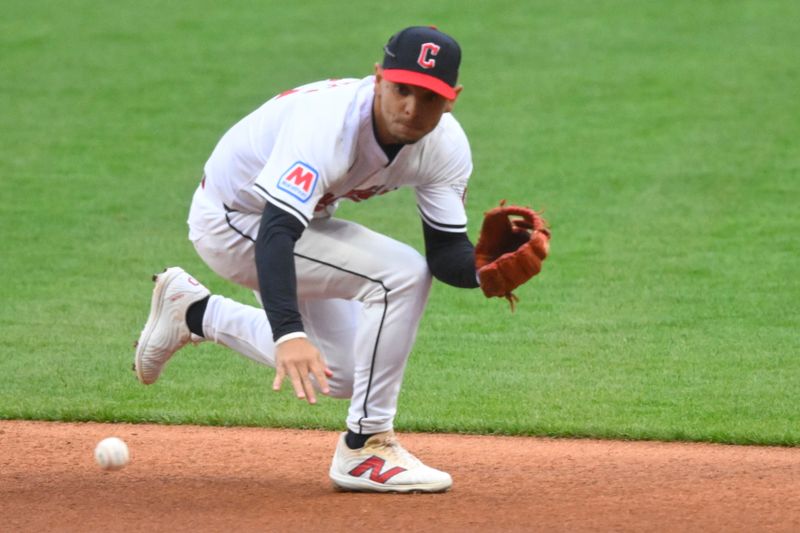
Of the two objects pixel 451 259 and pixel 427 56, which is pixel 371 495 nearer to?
pixel 451 259

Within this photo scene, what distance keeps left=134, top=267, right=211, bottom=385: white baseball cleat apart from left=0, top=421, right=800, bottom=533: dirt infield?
40 centimetres

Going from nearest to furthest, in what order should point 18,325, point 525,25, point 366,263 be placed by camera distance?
point 366,263, point 18,325, point 525,25

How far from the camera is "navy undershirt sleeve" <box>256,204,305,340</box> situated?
409 centimetres

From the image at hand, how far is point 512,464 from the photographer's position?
5203 millimetres

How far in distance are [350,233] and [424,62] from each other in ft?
2.39

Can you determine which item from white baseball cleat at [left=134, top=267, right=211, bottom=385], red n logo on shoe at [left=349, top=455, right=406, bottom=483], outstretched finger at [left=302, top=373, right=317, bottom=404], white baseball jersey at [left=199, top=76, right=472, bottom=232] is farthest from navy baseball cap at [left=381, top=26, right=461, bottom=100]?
white baseball cleat at [left=134, top=267, right=211, bottom=385]

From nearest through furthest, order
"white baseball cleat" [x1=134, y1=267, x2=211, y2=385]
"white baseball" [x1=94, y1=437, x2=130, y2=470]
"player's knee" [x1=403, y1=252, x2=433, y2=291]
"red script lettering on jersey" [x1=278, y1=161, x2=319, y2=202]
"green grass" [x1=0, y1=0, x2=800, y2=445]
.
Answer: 1. "red script lettering on jersey" [x1=278, y1=161, x2=319, y2=202]
2. "player's knee" [x1=403, y1=252, x2=433, y2=291]
3. "white baseball" [x1=94, y1=437, x2=130, y2=470]
4. "white baseball cleat" [x1=134, y1=267, x2=211, y2=385]
5. "green grass" [x1=0, y1=0, x2=800, y2=445]

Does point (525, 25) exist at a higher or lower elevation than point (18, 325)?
higher

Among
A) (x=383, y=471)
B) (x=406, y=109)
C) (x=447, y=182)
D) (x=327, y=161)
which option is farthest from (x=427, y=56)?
(x=383, y=471)

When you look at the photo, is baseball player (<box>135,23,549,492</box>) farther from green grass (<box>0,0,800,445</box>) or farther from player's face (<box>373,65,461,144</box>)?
green grass (<box>0,0,800,445</box>)

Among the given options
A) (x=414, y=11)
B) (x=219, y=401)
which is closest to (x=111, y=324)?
(x=219, y=401)

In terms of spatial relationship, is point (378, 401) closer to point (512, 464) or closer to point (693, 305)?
point (512, 464)

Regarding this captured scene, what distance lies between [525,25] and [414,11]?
1.38 metres

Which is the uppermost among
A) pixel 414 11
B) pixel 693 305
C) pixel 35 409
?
pixel 414 11
